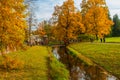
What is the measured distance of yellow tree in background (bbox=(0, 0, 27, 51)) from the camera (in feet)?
74.4

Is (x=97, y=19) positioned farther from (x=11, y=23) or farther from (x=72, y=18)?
(x=11, y=23)

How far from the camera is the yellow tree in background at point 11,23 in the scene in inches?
893

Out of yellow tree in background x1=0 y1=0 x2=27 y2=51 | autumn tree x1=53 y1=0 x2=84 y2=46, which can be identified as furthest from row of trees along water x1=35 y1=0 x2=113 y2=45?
yellow tree in background x1=0 y1=0 x2=27 y2=51

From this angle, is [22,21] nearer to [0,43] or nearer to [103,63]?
[0,43]

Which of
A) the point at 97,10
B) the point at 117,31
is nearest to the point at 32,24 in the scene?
the point at 97,10

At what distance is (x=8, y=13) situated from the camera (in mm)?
22781

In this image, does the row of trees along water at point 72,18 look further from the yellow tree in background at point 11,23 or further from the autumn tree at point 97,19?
the yellow tree in background at point 11,23

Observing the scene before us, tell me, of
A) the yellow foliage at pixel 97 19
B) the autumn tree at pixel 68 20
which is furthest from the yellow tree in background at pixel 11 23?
the autumn tree at pixel 68 20

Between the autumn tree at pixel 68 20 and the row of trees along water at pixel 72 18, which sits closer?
the row of trees along water at pixel 72 18

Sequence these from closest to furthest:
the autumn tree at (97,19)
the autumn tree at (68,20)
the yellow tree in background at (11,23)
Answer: the yellow tree in background at (11,23)
the autumn tree at (97,19)
the autumn tree at (68,20)

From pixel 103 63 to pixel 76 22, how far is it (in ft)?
136

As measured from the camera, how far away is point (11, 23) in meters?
23.0

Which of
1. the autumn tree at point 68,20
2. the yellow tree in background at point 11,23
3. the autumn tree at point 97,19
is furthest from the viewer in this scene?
the autumn tree at point 68,20

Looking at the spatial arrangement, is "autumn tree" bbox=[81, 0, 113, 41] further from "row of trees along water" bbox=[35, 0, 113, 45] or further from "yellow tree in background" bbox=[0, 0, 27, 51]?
"yellow tree in background" bbox=[0, 0, 27, 51]
